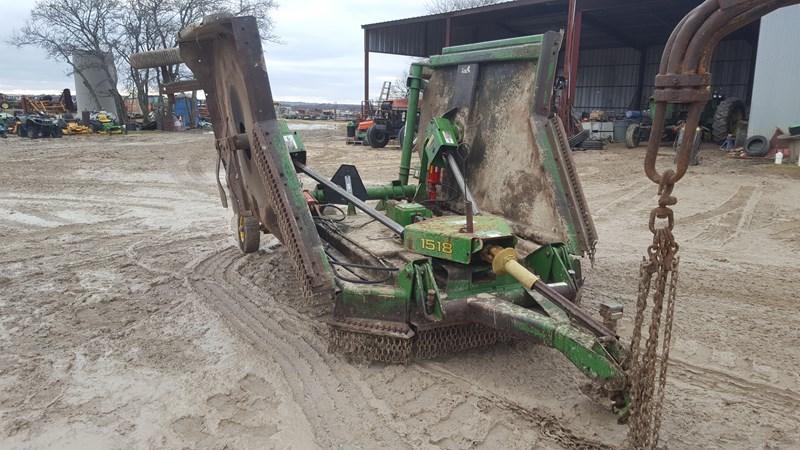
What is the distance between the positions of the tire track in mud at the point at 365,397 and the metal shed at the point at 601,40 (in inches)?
616

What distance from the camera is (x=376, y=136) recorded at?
17.7 m

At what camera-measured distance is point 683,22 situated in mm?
1722

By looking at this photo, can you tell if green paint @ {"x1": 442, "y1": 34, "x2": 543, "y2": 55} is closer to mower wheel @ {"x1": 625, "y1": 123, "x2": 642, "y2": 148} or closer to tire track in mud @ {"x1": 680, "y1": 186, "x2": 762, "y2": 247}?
tire track in mud @ {"x1": 680, "y1": 186, "x2": 762, "y2": 247}

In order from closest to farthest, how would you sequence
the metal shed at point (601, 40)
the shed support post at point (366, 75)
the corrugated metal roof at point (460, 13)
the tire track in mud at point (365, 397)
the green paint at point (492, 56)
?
1. the tire track in mud at point (365, 397)
2. the green paint at point (492, 56)
3. the corrugated metal roof at point (460, 13)
4. the metal shed at point (601, 40)
5. the shed support post at point (366, 75)

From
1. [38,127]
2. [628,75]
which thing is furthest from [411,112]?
[628,75]

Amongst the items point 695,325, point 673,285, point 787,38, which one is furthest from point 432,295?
point 787,38

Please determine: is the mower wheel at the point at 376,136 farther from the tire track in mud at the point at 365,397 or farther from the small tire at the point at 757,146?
the tire track in mud at the point at 365,397

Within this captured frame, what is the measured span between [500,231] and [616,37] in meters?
22.3

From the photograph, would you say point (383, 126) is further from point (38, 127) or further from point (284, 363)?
point (284, 363)

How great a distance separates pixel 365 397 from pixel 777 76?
43.4 ft

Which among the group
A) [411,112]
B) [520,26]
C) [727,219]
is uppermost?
[520,26]

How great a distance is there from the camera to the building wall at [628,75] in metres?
21.6

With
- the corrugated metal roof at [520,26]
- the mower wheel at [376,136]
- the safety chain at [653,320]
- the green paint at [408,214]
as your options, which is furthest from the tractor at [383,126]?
the safety chain at [653,320]

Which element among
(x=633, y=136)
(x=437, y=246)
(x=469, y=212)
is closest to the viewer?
(x=469, y=212)
